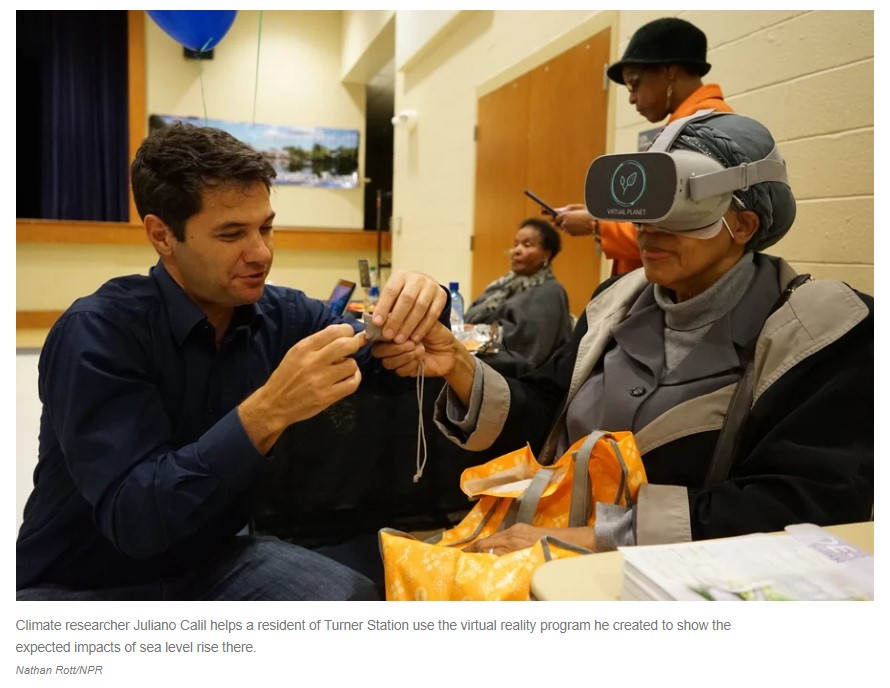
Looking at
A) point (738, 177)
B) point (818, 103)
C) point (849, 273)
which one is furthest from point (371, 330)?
point (818, 103)

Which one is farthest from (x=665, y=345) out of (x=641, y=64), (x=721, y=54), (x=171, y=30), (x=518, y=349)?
(x=171, y=30)

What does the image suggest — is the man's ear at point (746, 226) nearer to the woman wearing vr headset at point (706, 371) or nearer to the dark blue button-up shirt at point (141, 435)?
the woman wearing vr headset at point (706, 371)

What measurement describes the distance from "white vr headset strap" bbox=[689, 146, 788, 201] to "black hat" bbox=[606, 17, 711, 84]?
3.59ft

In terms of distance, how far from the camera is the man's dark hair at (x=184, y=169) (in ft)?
3.83

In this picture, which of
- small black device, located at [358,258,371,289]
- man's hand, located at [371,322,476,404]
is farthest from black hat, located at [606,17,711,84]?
small black device, located at [358,258,371,289]

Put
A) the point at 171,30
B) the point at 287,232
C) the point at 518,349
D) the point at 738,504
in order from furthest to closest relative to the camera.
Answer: the point at 287,232 → the point at 171,30 → the point at 518,349 → the point at 738,504

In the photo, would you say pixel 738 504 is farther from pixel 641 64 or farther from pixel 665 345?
pixel 641 64

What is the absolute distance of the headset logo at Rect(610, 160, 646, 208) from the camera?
103 centimetres

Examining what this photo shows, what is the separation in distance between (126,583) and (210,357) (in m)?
0.44

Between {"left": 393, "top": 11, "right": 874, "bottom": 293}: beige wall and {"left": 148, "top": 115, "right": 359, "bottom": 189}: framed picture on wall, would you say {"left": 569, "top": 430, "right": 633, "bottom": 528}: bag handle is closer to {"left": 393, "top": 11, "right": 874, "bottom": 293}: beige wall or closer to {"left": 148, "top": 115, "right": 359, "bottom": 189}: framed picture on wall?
{"left": 393, "top": 11, "right": 874, "bottom": 293}: beige wall

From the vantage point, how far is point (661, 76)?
6.82ft

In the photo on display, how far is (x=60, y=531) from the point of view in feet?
3.80

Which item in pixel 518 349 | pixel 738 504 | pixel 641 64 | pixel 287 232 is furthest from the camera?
pixel 287 232

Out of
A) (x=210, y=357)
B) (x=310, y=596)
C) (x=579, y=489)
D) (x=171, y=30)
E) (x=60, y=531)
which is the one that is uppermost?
(x=171, y=30)
